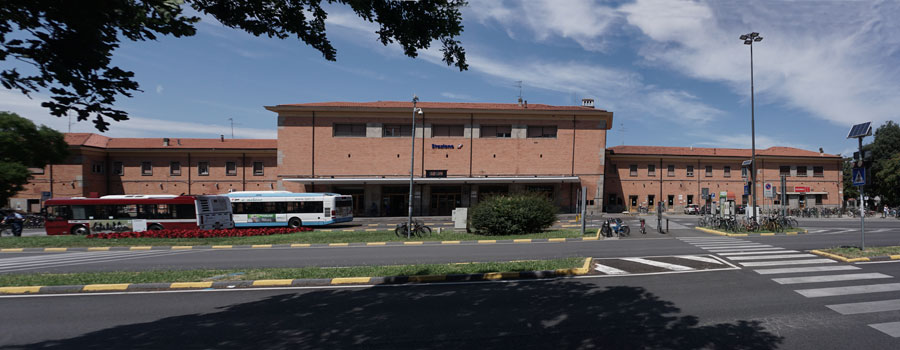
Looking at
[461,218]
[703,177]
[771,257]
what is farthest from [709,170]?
[771,257]

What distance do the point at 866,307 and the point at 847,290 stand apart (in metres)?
1.27

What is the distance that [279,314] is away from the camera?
20.2ft

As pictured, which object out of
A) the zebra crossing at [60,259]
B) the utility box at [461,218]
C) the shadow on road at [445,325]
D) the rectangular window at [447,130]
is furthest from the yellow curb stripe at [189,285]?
the rectangular window at [447,130]

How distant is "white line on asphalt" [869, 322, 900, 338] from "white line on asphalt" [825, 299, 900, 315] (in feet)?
1.53

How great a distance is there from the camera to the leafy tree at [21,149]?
30438mm

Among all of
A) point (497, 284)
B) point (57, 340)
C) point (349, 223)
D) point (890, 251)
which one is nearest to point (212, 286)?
point (57, 340)

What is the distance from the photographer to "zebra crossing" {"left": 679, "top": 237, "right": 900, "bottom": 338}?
20.3 feet

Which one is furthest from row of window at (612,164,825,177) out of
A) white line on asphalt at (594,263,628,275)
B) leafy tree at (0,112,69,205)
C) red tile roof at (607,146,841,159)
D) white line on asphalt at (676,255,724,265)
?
leafy tree at (0,112,69,205)

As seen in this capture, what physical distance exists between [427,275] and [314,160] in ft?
107

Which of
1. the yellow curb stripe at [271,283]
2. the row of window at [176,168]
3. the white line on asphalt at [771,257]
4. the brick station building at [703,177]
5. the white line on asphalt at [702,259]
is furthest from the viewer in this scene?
Result: the brick station building at [703,177]

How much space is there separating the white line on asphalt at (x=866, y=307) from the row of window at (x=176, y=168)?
44031 millimetres

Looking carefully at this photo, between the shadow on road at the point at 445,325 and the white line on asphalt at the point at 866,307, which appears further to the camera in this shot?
the white line on asphalt at the point at 866,307

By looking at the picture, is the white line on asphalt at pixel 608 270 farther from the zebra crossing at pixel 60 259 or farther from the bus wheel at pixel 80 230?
the bus wheel at pixel 80 230

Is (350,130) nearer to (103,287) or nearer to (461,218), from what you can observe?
(461,218)
